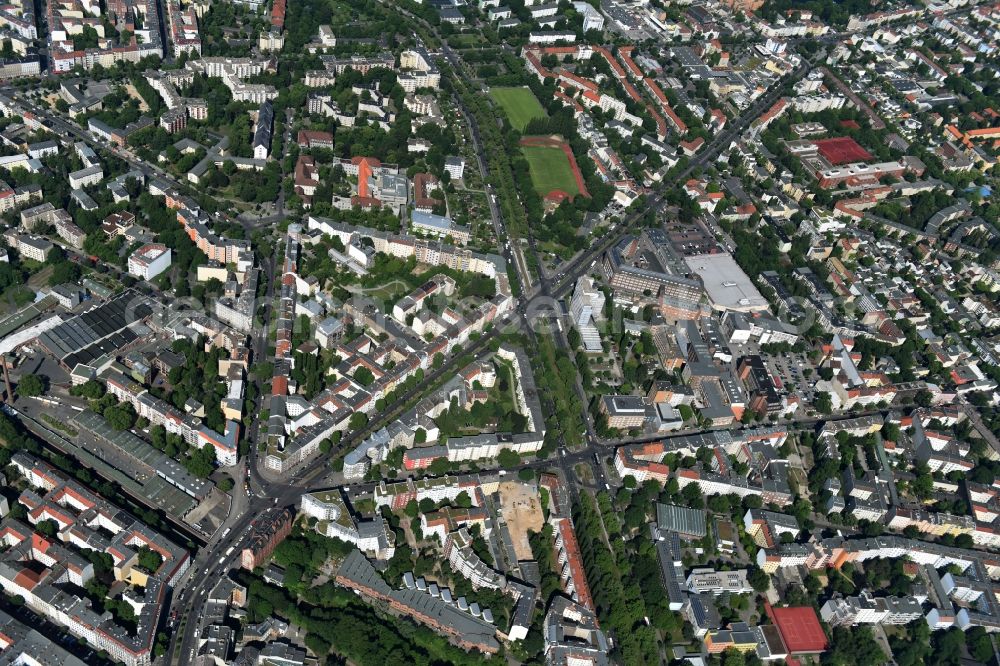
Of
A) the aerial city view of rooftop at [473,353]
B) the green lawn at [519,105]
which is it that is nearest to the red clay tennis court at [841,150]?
the aerial city view of rooftop at [473,353]

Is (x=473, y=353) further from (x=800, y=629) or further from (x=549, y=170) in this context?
(x=549, y=170)

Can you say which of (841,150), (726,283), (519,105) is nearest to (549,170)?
(519,105)

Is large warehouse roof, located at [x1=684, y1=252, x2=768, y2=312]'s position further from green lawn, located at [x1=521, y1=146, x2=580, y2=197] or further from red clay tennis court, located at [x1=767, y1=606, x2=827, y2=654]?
red clay tennis court, located at [x1=767, y1=606, x2=827, y2=654]

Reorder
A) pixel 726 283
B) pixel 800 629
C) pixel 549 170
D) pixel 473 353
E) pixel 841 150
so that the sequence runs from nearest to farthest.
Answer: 1. pixel 800 629
2. pixel 473 353
3. pixel 726 283
4. pixel 549 170
5. pixel 841 150

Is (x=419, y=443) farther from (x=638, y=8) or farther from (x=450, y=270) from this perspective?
(x=638, y=8)

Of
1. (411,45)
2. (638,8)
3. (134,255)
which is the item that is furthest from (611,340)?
(638,8)

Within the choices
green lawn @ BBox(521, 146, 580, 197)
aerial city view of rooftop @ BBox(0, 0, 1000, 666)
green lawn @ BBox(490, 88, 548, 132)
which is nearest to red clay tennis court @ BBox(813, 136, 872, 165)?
aerial city view of rooftop @ BBox(0, 0, 1000, 666)

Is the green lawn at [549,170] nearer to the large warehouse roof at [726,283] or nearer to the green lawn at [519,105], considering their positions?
the green lawn at [519,105]
